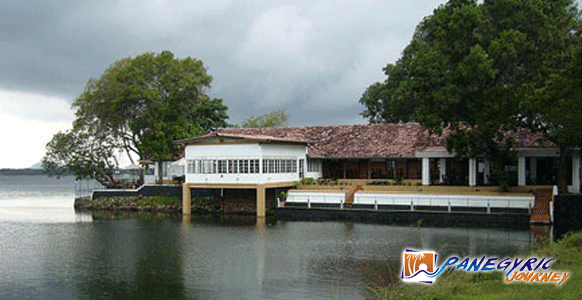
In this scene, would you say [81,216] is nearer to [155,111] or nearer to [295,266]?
A: [155,111]

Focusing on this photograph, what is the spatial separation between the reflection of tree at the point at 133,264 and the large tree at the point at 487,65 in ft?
57.9

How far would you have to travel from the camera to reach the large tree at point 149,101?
5109cm

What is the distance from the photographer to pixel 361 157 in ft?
155

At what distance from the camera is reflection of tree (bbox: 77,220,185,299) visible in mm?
20312

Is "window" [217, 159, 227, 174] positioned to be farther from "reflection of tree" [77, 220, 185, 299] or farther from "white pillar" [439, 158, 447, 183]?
"white pillar" [439, 158, 447, 183]

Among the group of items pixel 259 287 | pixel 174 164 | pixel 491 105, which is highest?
pixel 491 105

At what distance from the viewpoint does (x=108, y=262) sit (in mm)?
25453

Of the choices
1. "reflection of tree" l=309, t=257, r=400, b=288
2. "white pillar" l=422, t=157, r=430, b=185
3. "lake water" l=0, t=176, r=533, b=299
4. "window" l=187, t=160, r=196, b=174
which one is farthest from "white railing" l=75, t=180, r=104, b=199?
"reflection of tree" l=309, t=257, r=400, b=288

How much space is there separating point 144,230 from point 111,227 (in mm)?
3310

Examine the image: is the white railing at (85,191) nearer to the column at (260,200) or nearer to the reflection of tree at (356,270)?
the column at (260,200)

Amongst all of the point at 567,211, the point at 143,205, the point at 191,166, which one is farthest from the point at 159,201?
the point at 567,211

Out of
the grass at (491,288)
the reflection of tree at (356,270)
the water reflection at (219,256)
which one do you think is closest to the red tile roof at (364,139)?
the water reflection at (219,256)

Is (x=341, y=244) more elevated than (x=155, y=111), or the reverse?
(x=155, y=111)

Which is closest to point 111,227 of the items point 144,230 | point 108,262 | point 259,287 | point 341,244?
point 144,230
